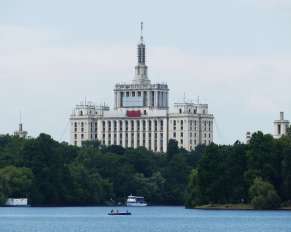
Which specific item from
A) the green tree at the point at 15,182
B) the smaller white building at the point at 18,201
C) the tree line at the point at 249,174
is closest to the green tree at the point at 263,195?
the tree line at the point at 249,174

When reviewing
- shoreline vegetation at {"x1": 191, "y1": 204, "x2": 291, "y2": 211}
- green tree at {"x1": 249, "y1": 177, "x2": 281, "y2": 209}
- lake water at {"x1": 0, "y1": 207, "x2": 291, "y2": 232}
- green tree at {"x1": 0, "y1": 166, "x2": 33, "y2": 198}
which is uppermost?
green tree at {"x1": 0, "y1": 166, "x2": 33, "y2": 198}

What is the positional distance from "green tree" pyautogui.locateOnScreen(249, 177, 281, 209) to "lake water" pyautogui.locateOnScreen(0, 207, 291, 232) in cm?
135

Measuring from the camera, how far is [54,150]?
7623 inches

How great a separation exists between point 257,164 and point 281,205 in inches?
181

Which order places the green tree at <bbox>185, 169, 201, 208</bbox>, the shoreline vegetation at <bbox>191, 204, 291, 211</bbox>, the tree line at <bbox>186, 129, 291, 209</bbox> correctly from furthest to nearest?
the green tree at <bbox>185, 169, 201, 208</bbox> < the shoreline vegetation at <bbox>191, 204, 291, 211</bbox> < the tree line at <bbox>186, 129, 291, 209</bbox>

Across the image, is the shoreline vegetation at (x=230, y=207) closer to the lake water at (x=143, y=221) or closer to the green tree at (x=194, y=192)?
the lake water at (x=143, y=221)

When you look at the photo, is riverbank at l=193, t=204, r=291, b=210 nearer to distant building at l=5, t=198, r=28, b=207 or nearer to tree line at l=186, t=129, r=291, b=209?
tree line at l=186, t=129, r=291, b=209

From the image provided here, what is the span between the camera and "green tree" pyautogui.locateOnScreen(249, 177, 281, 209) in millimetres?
164125

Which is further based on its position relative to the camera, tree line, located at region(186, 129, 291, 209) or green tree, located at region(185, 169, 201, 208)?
green tree, located at region(185, 169, 201, 208)

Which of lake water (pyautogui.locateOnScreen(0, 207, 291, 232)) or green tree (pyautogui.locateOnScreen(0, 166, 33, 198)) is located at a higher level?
green tree (pyautogui.locateOnScreen(0, 166, 33, 198))

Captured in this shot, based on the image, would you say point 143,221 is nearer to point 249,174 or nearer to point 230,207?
point 249,174

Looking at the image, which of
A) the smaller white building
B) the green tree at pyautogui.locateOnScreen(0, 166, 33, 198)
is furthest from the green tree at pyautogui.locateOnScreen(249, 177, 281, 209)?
the smaller white building

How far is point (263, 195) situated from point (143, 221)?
54.2 feet

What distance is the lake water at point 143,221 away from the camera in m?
132
